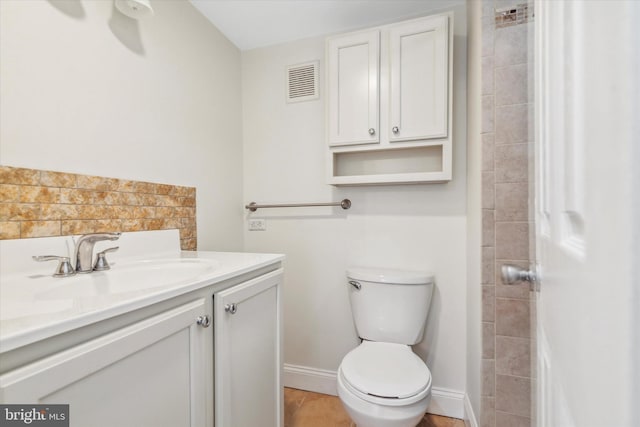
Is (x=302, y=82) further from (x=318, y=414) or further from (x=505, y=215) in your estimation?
(x=318, y=414)

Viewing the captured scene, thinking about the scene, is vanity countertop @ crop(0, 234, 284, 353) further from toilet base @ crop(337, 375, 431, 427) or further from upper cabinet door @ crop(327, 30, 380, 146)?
upper cabinet door @ crop(327, 30, 380, 146)

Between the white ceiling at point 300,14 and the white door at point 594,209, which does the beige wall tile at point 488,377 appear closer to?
the white door at point 594,209

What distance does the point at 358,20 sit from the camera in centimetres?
172

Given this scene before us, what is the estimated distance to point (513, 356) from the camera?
1171 millimetres

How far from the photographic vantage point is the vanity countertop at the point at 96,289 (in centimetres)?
50

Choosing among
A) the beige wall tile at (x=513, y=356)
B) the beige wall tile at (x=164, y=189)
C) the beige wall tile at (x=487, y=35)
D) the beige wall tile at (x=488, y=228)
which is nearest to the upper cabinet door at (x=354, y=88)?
the beige wall tile at (x=487, y=35)

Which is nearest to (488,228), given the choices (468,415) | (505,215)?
(505,215)

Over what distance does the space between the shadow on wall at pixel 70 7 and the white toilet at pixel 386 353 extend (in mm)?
1590

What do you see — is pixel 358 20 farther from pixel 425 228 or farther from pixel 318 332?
pixel 318 332

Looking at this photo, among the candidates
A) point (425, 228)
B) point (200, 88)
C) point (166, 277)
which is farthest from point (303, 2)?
point (166, 277)

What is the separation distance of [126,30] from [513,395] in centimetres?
218

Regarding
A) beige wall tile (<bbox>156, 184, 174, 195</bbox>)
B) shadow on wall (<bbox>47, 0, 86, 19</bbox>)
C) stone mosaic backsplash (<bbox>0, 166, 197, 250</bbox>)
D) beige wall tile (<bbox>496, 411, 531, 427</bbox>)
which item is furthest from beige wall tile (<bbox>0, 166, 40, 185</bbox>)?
beige wall tile (<bbox>496, 411, 531, 427</bbox>)

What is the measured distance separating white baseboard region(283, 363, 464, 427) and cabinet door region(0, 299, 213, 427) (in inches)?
43.6

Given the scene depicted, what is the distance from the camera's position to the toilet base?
1085mm
